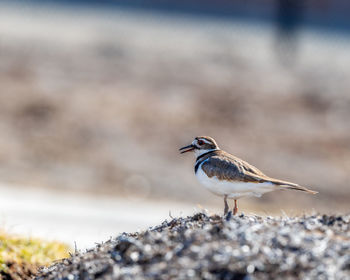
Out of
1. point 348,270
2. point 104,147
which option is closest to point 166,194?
point 104,147

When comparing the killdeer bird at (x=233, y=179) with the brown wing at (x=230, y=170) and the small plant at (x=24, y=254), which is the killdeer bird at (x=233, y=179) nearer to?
the brown wing at (x=230, y=170)

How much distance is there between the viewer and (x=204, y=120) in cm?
2097

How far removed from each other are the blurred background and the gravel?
502cm

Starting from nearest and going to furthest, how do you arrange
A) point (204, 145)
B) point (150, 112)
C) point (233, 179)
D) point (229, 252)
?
1. point (229, 252)
2. point (233, 179)
3. point (204, 145)
4. point (150, 112)

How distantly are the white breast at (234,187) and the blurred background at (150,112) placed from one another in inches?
168

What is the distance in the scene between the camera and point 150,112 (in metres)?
21.2

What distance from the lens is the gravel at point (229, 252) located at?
191 inches

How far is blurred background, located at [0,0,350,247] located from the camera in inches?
675

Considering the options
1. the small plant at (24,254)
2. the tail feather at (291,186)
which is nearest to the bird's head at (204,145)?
the tail feather at (291,186)

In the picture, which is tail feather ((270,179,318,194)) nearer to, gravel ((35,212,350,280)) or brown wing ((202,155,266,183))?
brown wing ((202,155,266,183))

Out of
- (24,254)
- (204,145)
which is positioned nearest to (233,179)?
(204,145)

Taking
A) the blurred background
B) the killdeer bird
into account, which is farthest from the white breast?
the blurred background

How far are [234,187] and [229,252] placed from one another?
1827 millimetres

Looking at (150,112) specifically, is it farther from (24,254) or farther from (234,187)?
(234,187)
